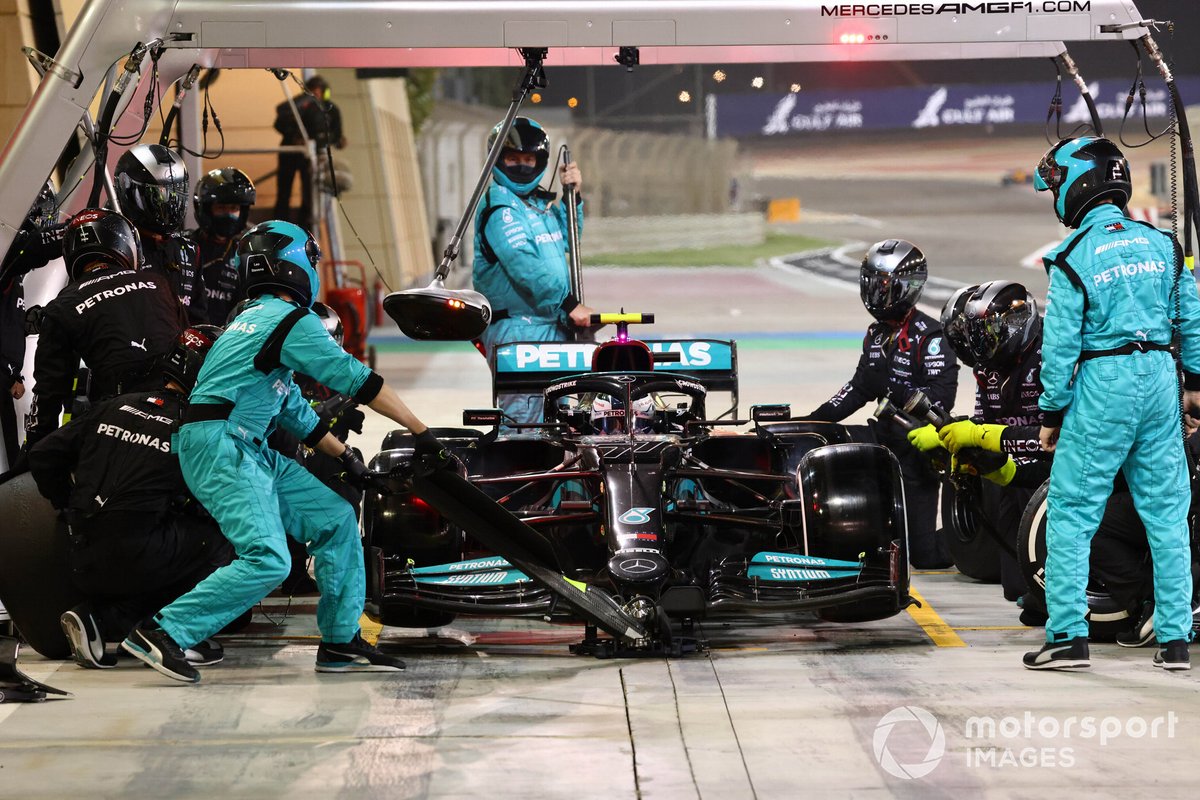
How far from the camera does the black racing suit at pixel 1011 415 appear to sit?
312 inches

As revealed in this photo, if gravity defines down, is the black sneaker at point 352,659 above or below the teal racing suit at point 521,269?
below

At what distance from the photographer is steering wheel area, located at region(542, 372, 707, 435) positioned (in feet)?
26.1

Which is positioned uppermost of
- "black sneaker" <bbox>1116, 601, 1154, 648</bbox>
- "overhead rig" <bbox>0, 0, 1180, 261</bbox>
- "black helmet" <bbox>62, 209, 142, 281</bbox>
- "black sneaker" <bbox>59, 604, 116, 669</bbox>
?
"overhead rig" <bbox>0, 0, 1180, 261</bbox>

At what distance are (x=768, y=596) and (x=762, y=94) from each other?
1820 centimetres

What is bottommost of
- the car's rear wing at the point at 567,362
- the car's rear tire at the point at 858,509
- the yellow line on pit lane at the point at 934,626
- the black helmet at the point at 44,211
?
the yellow line on pit lane at the point at 934,626

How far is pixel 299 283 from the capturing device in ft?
21.9

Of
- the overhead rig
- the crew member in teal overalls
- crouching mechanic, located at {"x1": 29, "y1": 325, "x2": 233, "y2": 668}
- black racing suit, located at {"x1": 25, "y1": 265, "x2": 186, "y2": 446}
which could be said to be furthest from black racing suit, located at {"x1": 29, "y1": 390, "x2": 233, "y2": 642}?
the crew member in teal overalls

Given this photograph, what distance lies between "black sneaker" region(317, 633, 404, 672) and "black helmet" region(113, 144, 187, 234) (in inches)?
124

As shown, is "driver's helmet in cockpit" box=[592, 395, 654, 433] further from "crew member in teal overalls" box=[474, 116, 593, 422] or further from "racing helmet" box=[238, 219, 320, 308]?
"racing helmet" box=[238, 219, 320, 308]

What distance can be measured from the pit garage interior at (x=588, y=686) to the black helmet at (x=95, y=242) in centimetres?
34

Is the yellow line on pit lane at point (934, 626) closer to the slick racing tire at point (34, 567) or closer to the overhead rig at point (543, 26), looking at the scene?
the overhead rig at point (543, 26)

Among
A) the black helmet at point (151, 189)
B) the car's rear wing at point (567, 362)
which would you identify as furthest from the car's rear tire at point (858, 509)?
the black helmet at point (151, 189)

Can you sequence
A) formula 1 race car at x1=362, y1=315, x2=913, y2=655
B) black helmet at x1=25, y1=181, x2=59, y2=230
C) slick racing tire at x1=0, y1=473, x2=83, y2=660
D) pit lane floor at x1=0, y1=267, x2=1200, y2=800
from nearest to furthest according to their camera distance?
pit lane floor at x1=0, y1=267, x2=1200, y2=800 → formula 1 race car at x1=362, y1=315, x2=913, y2=655 → slick racing tire at x1=0, y1=473, x2=83, y2=660 → black helmet at x1=25, y1=181, x2=59, y2=230

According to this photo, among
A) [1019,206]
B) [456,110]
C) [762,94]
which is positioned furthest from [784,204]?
[456,110]
